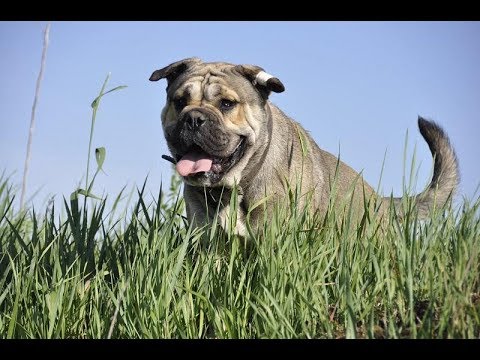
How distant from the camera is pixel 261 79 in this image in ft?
20.5

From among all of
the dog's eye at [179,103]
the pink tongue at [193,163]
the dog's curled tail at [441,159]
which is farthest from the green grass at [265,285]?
the dog's curled tail at [441,159]

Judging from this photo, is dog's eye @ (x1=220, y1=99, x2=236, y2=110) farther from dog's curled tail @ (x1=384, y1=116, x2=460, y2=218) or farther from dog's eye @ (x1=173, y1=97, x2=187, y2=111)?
dog's curled tail @ (x1=384, y1=116, x2=460, y2=218)

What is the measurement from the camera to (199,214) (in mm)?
6086

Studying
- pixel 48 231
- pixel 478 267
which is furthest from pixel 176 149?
pixel 478 267

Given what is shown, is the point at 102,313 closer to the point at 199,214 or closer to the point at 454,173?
the point at 199,214

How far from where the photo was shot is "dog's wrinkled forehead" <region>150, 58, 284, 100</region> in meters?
6.17

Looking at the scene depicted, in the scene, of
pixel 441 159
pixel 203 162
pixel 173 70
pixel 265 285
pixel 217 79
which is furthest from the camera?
pixel 441 159

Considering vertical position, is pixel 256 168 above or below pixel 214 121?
below

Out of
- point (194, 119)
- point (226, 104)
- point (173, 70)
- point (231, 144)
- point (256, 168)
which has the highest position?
point (173, 70)

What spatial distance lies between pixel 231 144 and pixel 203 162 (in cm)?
27

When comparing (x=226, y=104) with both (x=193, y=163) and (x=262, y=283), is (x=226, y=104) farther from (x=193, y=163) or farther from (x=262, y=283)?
(x=262, y=283)

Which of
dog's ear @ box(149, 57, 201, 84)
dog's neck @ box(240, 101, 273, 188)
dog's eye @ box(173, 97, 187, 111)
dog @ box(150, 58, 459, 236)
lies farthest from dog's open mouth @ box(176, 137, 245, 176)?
dog's ear @ box(149, 57, 201, 84)

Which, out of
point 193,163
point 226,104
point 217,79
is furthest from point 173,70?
point 193,163

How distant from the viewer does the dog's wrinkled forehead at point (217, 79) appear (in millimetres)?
6172
